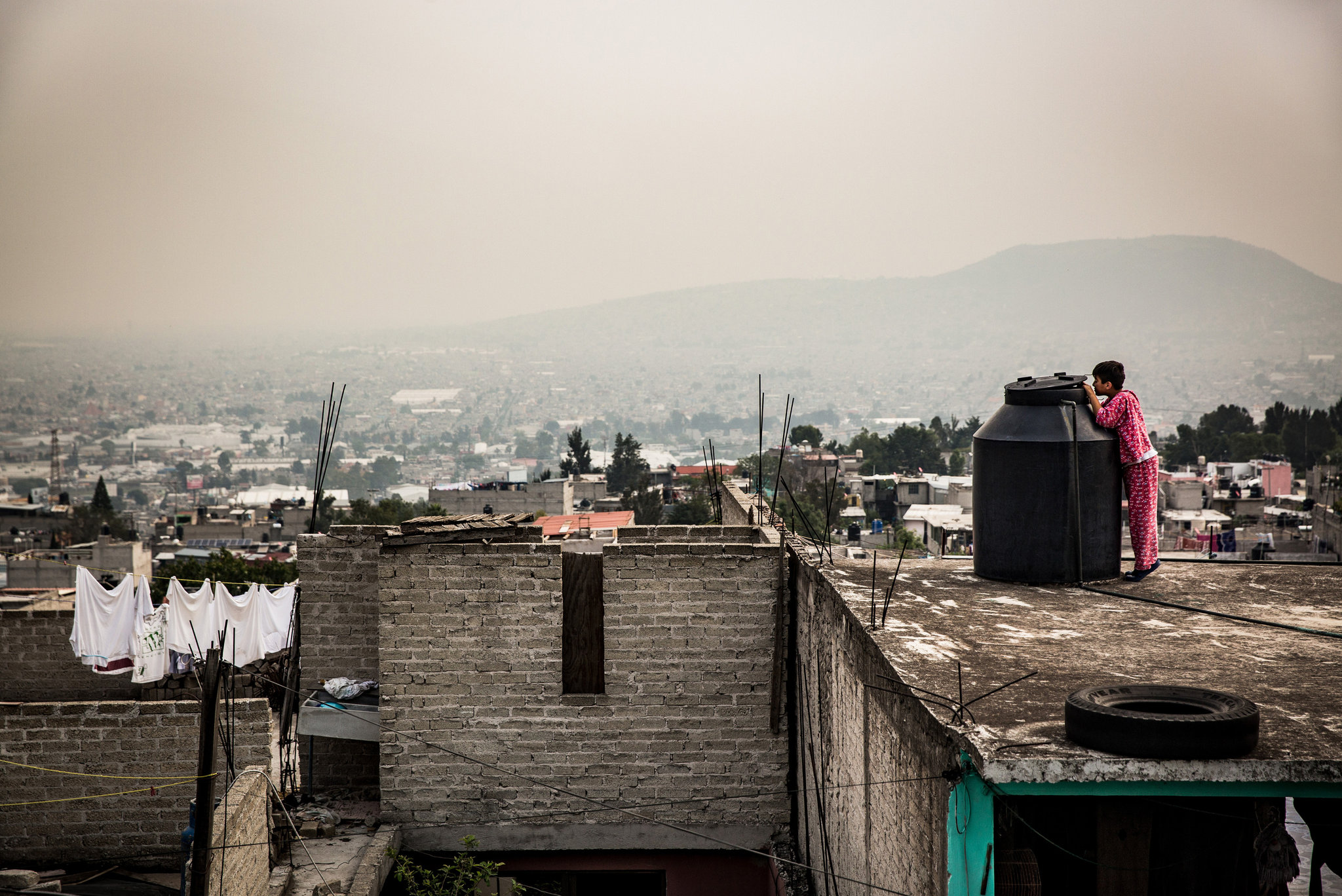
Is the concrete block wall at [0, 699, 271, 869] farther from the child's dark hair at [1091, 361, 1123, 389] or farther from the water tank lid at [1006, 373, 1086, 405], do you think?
the child's dark hair at [1091, 361, 1123, 389]

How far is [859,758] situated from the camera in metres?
6.05

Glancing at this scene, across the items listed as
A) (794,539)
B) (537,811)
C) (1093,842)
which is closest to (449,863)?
(537,811)

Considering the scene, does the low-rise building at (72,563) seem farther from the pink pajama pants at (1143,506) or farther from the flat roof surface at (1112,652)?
the pink pajama pants at (1143,506)

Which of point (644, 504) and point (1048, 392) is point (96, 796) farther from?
point (644, 504)

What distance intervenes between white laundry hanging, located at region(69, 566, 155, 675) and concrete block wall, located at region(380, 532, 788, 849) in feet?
22.2

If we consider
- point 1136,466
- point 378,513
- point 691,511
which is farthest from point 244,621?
point 378,513

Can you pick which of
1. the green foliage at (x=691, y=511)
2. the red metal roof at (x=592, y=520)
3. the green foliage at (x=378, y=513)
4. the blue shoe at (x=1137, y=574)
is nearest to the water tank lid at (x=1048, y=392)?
the blue shoe at (x=1137, y=574)

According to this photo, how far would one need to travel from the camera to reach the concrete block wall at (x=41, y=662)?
13188mm

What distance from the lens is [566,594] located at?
858 centimetres

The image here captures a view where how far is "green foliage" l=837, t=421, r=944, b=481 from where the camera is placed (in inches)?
5404

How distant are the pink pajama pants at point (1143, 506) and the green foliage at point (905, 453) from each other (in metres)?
128

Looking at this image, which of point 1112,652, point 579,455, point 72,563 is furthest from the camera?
point 579,455

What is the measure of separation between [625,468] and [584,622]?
4061 inches

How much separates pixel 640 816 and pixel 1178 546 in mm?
42243
